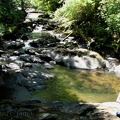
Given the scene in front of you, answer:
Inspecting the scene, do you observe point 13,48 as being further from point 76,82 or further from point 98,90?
point 98,90

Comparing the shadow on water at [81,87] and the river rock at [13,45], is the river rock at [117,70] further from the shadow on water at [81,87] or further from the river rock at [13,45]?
the river rock at [13,45]

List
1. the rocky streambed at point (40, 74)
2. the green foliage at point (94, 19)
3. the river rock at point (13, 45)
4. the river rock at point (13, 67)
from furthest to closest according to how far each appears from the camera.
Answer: the river rock at point (13, 45), the green foliage at point (94, 19), the river rock at point (13, 67), the rocky streambed at point (40, 74)

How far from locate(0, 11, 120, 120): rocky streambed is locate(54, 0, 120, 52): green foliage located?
1.30m

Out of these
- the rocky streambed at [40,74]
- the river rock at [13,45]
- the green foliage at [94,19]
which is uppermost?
the green foliage at [94,19]

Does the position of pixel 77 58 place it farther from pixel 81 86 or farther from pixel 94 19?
pixel 94 19

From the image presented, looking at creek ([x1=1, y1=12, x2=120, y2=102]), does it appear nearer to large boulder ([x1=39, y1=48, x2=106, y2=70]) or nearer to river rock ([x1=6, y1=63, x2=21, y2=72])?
large boulder ([x1=39, y1=48, x2=106, y2=70])

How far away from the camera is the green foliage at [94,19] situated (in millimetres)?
19000

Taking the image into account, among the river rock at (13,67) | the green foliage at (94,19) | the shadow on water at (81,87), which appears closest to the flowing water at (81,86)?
the shadow on water at (81,87)

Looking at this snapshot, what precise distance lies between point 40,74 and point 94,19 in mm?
8621

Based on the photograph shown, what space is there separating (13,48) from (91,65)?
700 centimetres

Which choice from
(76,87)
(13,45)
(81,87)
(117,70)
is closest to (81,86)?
(81,87)

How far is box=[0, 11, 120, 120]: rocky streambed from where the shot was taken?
9078mm

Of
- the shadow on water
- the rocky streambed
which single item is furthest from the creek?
the rocky streambed

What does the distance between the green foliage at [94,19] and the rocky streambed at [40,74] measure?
1.30 m
